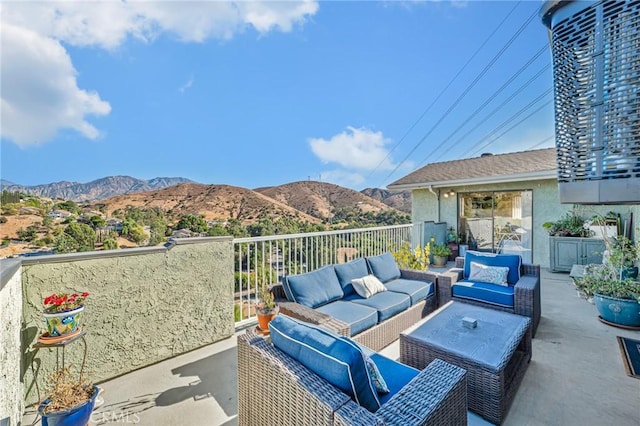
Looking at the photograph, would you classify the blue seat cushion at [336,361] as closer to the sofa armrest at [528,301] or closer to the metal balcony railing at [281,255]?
the metal balcony railing at [281,255]

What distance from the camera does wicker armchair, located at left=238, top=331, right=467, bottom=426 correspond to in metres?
1.16

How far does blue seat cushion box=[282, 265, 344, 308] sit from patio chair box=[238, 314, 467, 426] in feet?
4.09

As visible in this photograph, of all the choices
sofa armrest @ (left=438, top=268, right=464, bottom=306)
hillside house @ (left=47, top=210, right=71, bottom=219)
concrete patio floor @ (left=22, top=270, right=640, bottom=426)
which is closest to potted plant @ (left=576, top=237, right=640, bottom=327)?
concrete patio floor @ (left=22, top=270, right=640, bottom=426)

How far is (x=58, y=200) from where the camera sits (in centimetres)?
387

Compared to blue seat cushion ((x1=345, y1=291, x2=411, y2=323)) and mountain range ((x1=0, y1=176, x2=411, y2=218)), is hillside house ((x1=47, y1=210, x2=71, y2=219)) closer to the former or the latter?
mountain range ((x1=0, y1=176, x2=411, y2=218))

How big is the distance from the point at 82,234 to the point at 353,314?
3.16 m

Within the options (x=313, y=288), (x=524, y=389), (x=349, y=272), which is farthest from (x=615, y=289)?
(x=313, y=288)

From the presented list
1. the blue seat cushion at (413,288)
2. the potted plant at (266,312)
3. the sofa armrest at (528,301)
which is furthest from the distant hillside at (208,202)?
the sofa armrest at (528,301)

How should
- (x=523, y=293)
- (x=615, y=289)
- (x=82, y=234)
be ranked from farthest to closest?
1. (x=615, y=289)
2. (x=523, y=293)
3. (x=82, y=234)

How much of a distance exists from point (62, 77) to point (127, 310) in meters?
4.81

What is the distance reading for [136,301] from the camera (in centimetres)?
275

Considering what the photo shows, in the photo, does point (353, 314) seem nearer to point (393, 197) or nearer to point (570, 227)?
point (570, 227)

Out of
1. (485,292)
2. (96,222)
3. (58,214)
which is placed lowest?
(485,292)

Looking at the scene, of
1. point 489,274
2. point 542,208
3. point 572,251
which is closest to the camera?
point 489,274
